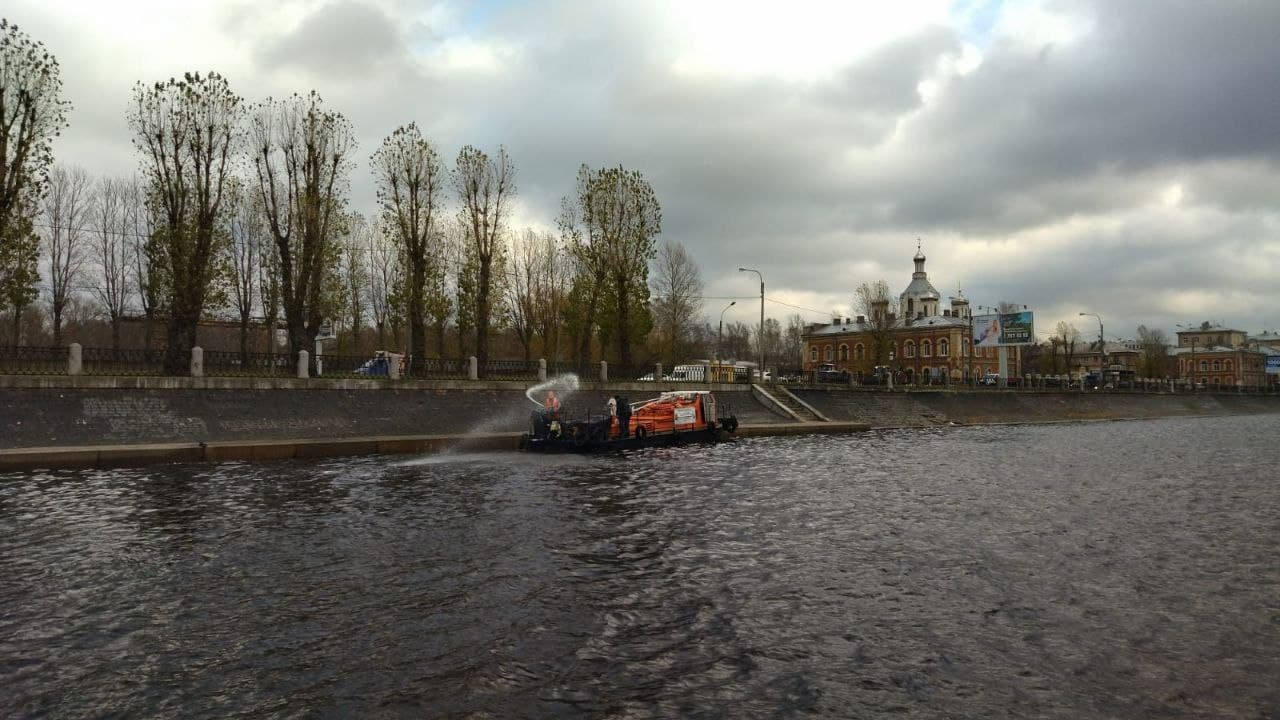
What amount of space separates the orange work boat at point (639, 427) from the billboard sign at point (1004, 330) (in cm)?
4718

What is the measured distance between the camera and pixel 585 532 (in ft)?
50.4

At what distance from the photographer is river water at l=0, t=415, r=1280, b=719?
777 centimetres

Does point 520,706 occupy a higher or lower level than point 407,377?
lower

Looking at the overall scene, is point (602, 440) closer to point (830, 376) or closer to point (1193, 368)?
point (830, 376)

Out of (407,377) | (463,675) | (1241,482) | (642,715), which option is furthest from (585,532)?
(407,377)

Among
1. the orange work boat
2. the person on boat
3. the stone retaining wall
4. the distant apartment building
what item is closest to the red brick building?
the stone retaining wall

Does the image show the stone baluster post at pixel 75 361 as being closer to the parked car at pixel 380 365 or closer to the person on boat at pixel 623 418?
the parked car at pixel 380 365

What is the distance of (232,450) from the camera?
88.2ft

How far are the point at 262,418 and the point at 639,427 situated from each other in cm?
1521

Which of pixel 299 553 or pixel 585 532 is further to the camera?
pixel 585 532

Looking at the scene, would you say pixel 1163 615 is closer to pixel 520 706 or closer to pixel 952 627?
pixel 952 627

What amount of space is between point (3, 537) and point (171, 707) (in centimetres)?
977

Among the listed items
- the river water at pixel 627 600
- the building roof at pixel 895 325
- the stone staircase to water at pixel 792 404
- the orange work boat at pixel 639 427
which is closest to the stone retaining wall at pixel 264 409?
the stone staircase to water at pixel 792 404

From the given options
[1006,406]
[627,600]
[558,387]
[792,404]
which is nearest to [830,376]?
[792,404]
